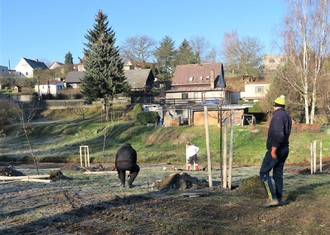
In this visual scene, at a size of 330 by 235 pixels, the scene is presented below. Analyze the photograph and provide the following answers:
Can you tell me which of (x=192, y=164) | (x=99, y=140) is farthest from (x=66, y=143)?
(x=192, y=164)

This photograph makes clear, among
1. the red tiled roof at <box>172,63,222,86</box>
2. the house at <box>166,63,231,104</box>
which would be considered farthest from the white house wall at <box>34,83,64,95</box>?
the house at <box>166,63,231,104</box>

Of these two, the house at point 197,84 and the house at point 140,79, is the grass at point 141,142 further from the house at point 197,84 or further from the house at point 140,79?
the house at point 140,79

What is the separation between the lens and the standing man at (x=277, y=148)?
704cm

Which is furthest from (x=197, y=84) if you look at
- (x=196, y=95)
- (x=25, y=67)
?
(x=25, y=67)

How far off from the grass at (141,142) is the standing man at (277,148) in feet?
71.4

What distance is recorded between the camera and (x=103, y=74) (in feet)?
164

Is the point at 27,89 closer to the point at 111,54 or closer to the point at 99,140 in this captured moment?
the point at 111,54

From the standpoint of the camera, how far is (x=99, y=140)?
131 feet

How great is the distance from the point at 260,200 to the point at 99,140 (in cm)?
3315

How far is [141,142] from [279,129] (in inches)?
1236

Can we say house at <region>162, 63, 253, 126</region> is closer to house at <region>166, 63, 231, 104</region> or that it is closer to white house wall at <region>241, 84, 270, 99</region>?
house at <region>166, 63, 231, 104</region>

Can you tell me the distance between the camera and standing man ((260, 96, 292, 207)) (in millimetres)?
7043

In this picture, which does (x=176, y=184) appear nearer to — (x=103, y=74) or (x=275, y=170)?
(x=275, y=170)

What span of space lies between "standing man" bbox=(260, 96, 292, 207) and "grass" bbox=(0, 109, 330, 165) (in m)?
21.7
